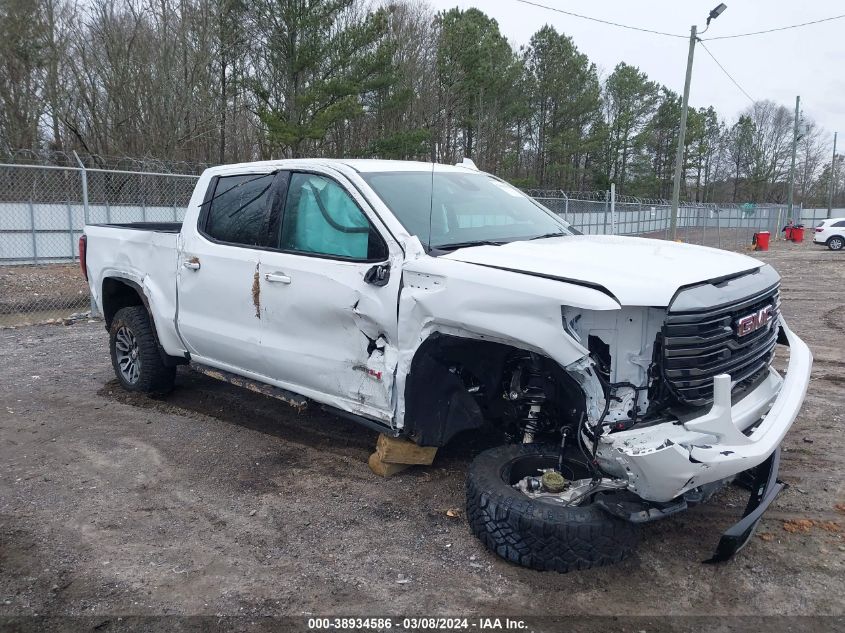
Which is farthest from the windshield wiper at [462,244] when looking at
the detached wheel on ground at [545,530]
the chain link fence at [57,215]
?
the chain link fence at [57,215]

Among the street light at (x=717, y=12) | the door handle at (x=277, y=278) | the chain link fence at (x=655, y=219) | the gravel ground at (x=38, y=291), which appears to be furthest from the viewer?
the chain link fence at (x=655, y=219)

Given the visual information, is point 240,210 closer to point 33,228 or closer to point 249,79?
point 33,228

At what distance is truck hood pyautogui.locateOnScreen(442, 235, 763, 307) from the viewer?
2.87m

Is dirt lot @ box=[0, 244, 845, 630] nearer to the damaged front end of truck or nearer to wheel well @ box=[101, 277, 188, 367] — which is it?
the damaged front end of truck

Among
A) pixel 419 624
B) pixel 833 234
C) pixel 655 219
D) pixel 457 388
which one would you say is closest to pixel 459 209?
pixel 457 388

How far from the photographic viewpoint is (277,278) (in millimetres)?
4172

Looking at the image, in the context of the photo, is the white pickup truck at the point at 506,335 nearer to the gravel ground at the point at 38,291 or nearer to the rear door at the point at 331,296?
the rear door at the point at 331,296

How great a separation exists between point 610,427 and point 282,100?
24.4 meters

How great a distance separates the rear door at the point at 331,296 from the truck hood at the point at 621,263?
0.51 m

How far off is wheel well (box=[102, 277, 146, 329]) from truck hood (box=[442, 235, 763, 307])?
11.8ft

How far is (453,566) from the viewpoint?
3244 millimetres

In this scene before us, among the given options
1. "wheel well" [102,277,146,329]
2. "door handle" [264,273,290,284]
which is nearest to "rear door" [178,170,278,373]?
"door handle" [264,273,290,284]

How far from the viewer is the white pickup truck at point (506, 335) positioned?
9.52 feet

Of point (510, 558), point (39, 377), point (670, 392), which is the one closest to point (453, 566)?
point (510, 558)
